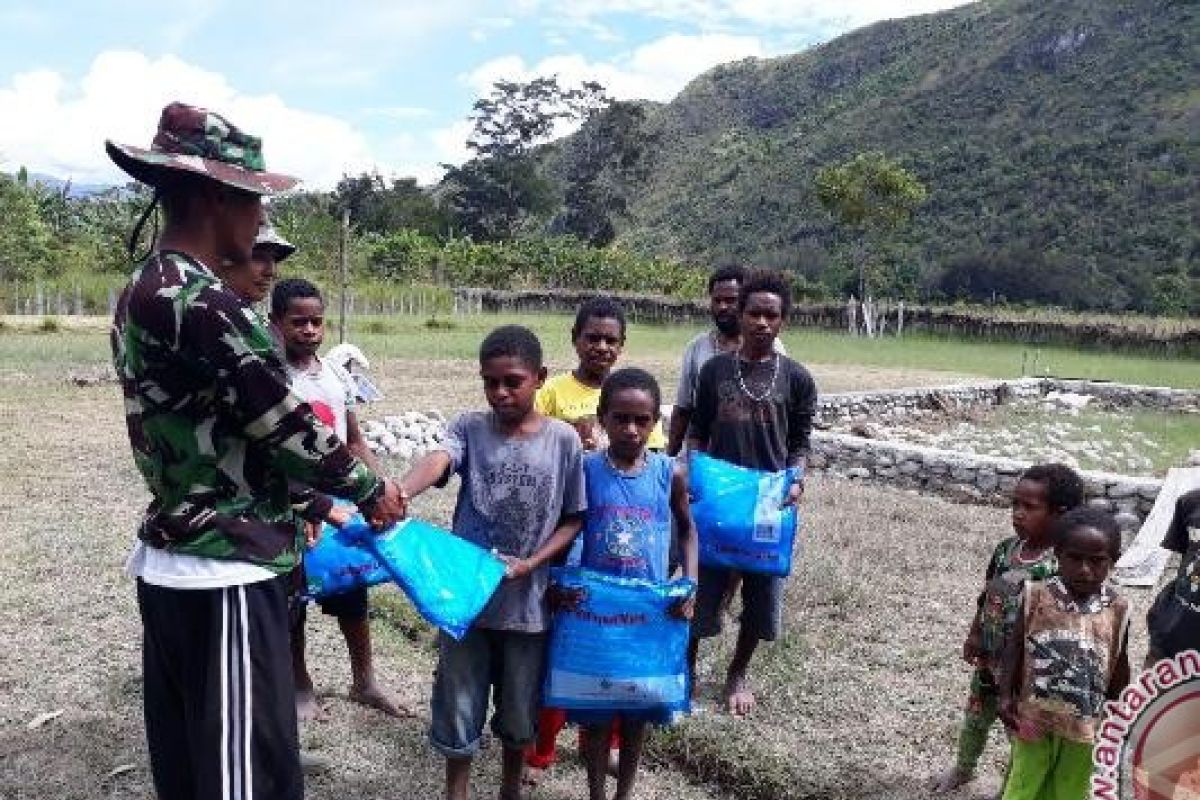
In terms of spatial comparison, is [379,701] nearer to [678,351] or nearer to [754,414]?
[754,414]

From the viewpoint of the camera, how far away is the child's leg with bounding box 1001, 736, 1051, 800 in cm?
284

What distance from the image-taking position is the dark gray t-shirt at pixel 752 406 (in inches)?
153

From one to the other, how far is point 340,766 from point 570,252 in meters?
40.9

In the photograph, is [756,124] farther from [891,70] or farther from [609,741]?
[609,741]

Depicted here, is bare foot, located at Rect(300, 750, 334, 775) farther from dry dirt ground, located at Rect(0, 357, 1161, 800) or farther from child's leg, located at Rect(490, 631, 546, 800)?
child's leg, located at Rect(490, 631, 546, 800)

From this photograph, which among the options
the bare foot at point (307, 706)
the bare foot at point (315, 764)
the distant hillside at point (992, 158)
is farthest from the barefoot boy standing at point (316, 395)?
the distant hillside at point (992, 158)

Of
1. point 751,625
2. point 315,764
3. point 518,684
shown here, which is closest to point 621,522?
point 518,684

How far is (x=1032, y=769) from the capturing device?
112 inches

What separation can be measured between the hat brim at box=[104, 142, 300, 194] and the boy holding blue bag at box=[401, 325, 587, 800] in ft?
2.73

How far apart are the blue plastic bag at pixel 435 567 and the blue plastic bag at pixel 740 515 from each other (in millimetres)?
1132

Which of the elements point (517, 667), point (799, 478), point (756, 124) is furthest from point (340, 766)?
point (756, 124)

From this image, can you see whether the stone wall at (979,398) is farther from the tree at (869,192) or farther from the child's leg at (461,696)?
the tree at (869,192)

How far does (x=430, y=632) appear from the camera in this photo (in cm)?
471

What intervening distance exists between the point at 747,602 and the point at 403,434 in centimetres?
602
